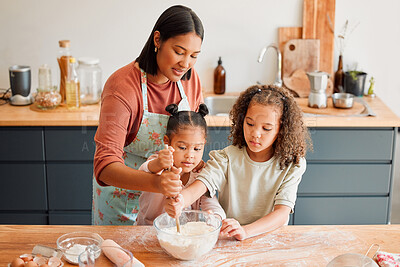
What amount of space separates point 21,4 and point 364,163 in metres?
2.23

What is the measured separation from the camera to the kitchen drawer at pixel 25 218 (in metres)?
2.97

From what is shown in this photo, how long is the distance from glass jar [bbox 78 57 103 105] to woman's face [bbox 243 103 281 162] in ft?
5.05

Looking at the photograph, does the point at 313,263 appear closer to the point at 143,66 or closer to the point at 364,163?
the point at 143,66

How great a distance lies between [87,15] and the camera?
10.5 ft

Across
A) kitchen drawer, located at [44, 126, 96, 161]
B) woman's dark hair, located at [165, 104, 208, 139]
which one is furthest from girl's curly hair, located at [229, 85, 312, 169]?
kitchen drawer, located at [44, 126, 96, 161]

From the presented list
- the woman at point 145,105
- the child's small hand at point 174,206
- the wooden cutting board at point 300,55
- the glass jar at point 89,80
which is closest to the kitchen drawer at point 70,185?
the glass jar at point 89,80

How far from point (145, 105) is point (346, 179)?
1.50 meters

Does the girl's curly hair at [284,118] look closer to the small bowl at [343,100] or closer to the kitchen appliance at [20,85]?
the small bowl at [343,100]

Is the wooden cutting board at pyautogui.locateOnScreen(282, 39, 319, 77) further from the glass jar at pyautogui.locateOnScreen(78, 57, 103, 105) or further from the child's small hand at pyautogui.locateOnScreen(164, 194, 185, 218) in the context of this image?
the child's small hand at pyautogui.locateOnScreen(164, 194, 185, 218)

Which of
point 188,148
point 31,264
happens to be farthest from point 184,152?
point 31,264

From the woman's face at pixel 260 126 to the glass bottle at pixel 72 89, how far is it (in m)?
1.46

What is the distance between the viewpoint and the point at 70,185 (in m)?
2.91

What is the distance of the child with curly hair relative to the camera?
5.66 ft

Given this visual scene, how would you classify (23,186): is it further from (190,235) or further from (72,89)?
(190,235)
